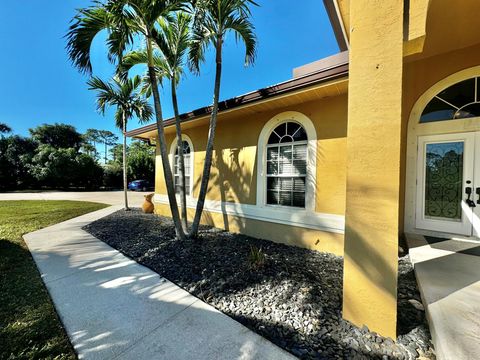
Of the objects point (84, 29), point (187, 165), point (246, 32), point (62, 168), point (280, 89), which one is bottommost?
point (187, 165)

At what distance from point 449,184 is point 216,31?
593 centimetres

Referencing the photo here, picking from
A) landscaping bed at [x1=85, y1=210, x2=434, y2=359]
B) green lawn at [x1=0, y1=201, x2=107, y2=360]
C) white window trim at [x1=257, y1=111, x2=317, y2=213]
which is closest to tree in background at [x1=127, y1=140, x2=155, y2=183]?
green lawn at [x1=0, y1=201, x2=107, y2=360]

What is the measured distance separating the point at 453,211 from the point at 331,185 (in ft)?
8.15

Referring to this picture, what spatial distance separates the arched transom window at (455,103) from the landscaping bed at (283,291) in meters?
3.12

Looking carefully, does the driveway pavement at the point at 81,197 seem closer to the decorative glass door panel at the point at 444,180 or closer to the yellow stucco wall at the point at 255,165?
the yellow stucco wall at the point at 255,165

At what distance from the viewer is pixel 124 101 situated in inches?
366

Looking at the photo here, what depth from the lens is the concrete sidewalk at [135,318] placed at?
210cm

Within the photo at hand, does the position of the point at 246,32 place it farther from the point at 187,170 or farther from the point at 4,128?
the point at 4,128

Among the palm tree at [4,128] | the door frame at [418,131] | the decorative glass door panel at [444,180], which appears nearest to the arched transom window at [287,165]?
the door frame at [418,131]

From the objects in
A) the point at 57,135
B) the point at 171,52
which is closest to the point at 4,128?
the point at 57,135

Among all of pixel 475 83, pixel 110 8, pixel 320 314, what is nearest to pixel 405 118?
pixel 475 83

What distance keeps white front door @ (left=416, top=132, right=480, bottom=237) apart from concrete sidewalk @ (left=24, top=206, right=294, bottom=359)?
460 cm

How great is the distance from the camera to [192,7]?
4359mm

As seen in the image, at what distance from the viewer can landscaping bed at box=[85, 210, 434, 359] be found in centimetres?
209
